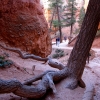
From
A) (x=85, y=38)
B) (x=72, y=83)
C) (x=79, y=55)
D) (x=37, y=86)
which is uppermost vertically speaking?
(x=85, y=38)

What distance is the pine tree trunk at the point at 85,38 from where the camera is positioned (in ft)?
19.7

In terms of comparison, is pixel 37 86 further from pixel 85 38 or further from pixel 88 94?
pixel 85 38

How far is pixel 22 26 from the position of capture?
40.4 feet

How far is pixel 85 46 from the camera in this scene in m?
6.23

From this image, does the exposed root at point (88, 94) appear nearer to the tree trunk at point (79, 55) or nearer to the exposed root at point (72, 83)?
the tree trunk at point (79, 55)

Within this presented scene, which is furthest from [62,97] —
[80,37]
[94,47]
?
[94,47]

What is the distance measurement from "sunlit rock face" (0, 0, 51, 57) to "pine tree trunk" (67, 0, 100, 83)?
6586 millimetres

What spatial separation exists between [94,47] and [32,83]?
18.9 m

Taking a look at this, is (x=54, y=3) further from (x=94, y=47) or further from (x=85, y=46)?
(x=85, y=46)

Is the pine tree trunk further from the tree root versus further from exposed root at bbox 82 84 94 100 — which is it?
exposed root at bbox 82 84 94 100

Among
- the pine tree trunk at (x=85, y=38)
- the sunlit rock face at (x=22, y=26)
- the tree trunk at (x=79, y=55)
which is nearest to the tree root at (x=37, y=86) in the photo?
the tree trunk at (x=79, y=55)

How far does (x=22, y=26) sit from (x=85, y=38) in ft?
22.6

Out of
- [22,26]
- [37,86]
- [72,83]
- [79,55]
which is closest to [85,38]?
[79,55]

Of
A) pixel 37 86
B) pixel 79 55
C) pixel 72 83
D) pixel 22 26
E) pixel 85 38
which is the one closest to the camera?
pixel 37 86
